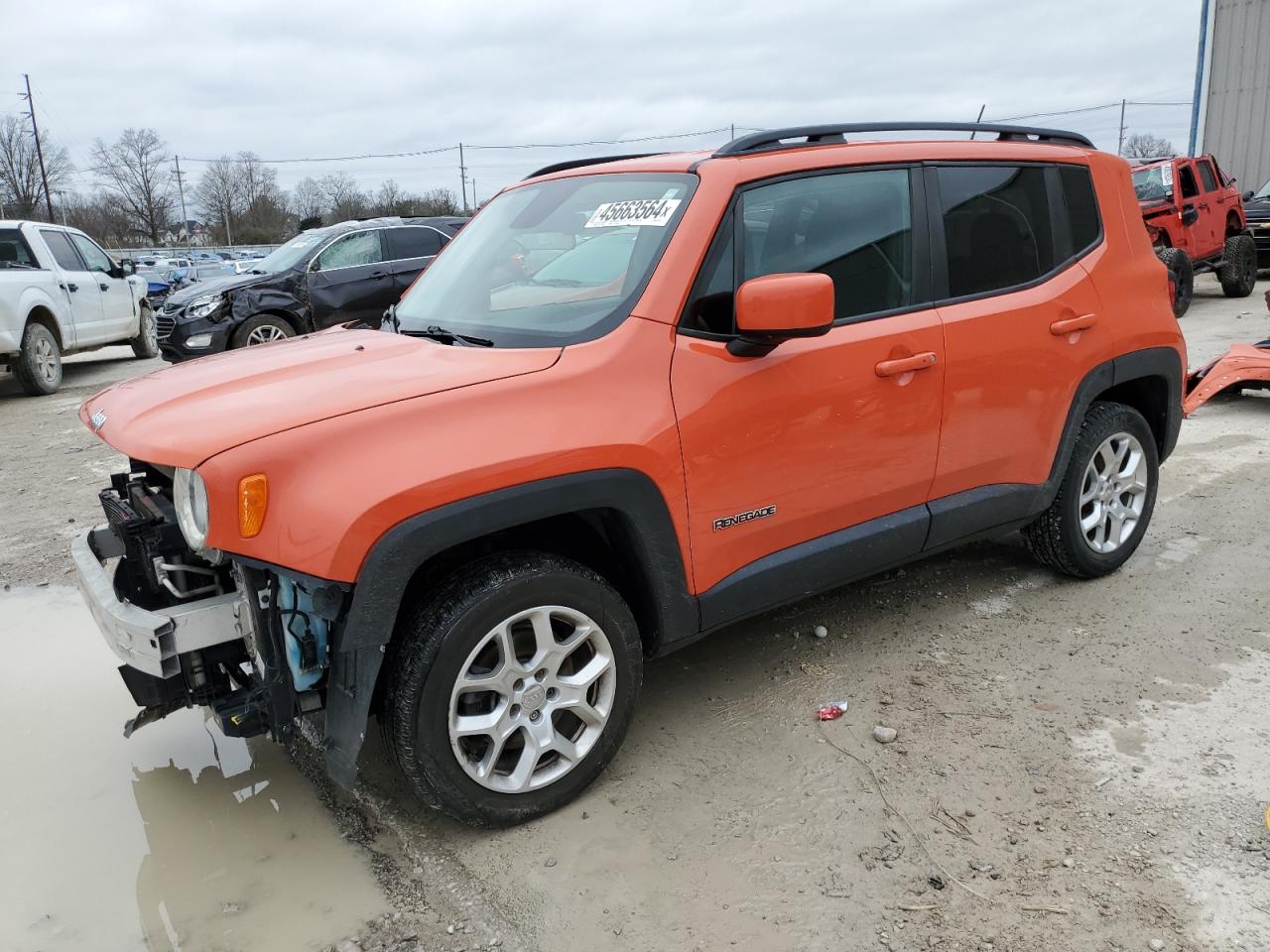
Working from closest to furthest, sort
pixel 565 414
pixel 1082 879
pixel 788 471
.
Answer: pixel 1082 879 → pixel 565 414 → pixel 788 471

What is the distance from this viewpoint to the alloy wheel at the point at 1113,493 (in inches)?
164

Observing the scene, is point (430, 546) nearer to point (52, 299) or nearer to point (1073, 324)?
point (1073, 324)

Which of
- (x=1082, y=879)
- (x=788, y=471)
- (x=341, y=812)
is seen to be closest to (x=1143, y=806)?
(x=1082, y=879)

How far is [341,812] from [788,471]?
5.69ft

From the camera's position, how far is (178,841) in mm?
2863

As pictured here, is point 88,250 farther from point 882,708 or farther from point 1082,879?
point 1082,879

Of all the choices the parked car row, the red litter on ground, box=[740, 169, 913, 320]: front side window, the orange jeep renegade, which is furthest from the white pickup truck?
the red litter on ground

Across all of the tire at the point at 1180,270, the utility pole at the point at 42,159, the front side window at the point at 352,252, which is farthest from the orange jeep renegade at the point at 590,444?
the utility pole at the point at 42,159

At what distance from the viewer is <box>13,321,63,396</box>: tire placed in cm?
1072

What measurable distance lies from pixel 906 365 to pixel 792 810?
1.50m

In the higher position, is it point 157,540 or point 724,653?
point 157,540

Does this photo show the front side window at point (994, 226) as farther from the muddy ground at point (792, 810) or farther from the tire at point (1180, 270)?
the tire at point (1180, 270)

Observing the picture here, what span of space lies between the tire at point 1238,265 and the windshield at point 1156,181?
63.7 inches

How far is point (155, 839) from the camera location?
9.44 feet
